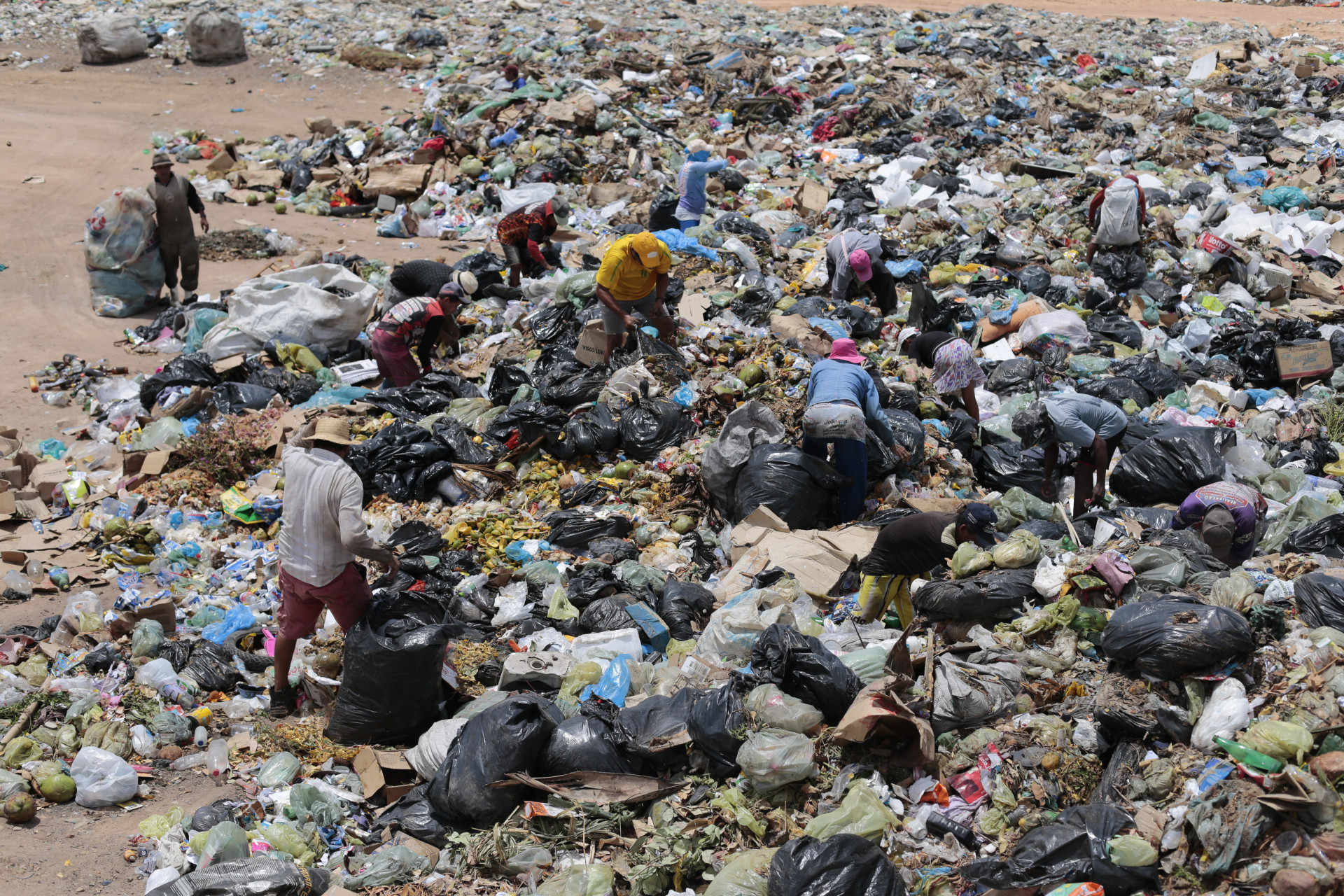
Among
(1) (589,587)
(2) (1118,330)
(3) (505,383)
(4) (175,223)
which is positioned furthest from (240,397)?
(2) (1118,330)

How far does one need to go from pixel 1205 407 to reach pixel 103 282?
31.2 feet

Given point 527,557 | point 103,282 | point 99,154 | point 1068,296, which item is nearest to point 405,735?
point 527,557

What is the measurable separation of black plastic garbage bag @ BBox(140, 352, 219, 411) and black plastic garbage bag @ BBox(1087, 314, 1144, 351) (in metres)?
6.82

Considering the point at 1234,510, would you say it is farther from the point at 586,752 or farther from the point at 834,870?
the point at 586,752

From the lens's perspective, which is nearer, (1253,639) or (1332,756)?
(1332,756)

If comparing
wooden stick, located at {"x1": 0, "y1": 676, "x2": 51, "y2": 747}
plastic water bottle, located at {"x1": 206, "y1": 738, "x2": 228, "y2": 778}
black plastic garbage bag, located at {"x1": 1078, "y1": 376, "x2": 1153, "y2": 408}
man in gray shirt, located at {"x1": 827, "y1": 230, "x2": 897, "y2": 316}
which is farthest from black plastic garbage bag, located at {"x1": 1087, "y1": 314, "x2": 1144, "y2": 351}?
wooden stick, located at {"x1": 0, "y1": 676, "x2": 51, "y2": 747}

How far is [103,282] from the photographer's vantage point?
9406mm

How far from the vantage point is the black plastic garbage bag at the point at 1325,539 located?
5121mm

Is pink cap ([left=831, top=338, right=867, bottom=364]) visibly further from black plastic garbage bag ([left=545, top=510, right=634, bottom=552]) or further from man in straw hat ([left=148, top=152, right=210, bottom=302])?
man in straw hat ([left=148, top=152, right=210, bottom=302])

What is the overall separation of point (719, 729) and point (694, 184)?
264 inches

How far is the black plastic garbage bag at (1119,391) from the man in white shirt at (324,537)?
502cm

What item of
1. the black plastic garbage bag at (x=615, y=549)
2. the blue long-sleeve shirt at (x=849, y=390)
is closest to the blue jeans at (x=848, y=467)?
the blue long-sleeve shirt at (x=849, y=390)

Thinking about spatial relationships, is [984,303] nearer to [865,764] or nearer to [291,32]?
[865,764]

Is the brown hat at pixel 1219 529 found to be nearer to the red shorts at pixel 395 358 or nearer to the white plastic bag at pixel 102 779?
the white plastic bag at pixel 102 779
